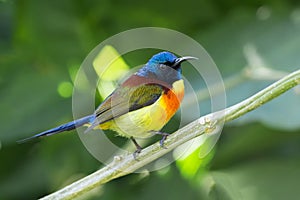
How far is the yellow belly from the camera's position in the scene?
749 millimetres

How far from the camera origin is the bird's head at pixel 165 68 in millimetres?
794

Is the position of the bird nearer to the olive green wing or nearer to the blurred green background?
the olive green wing

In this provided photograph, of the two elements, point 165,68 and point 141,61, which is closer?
point 165,68

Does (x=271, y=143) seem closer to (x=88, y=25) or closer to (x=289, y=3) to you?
(x=289, y=3)

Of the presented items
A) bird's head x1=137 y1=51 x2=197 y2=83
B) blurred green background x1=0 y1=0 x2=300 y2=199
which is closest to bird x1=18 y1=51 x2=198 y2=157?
bird's head x1=137 y1=51 x2=197 y2=83

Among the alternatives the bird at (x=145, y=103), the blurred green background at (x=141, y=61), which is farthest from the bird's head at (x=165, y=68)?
the blurred green background at (x=141, y=61)

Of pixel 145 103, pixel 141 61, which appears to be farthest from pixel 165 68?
pixel 141 61

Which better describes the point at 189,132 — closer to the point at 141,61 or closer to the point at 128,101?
the point at 128,101

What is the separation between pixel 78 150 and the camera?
1.36 metres

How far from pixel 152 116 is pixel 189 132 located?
91mm

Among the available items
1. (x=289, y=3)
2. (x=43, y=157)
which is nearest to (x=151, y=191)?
(x=43, y=157)

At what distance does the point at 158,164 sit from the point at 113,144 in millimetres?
110

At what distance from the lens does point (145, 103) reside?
0.78 metres

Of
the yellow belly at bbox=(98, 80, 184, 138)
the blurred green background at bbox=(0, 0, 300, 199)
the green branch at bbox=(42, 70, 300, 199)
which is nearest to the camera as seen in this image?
the green branch at bbox=(42, 70, 300, 199)
